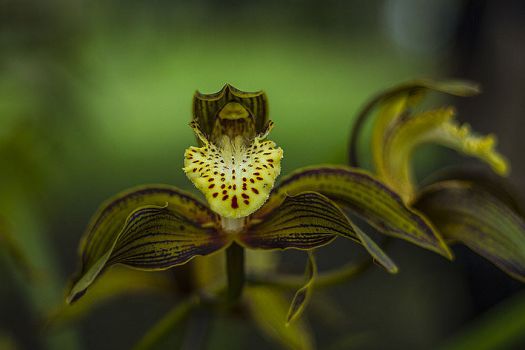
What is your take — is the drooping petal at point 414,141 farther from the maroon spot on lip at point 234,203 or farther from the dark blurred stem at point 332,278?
the maroon spot on lip at point 234,203

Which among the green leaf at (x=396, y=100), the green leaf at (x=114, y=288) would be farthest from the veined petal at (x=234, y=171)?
the green leaf at (x=114, y=288)

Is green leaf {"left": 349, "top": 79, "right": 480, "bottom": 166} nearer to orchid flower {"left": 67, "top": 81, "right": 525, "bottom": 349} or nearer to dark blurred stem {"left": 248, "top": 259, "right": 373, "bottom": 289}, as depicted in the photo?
orchid flower {"left": 67, "top": 81, "right": 525, "bottom": 349}

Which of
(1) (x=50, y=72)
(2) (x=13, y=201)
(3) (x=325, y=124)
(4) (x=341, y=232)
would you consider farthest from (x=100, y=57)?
(3) (x=325, y=124)

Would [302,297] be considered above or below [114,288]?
above

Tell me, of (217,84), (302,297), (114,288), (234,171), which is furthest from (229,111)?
(217,84)

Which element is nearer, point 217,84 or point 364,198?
point 364,198

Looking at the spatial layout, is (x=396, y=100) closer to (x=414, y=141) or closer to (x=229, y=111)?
(x=414, y=141)
